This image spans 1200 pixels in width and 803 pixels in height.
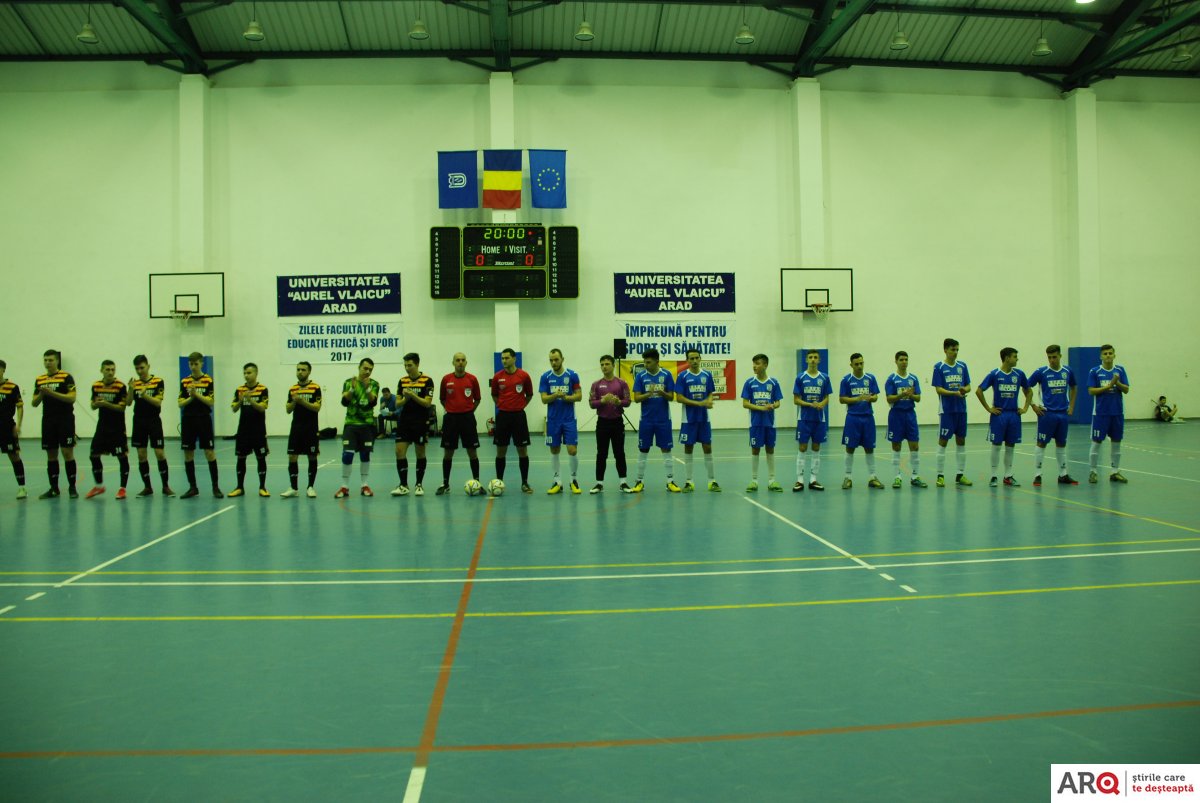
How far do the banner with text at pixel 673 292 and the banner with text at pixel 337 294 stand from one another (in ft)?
20.6

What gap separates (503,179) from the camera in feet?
69.7

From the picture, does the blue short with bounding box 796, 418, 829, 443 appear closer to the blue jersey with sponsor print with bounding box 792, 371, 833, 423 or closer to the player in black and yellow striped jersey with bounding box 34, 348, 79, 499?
the blue jersey with sponsor print with bounding box 792, 371, 833, 423

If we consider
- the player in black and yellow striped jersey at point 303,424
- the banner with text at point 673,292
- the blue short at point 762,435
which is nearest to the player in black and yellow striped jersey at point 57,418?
the player in black and yellow striped jersey at point 303,424

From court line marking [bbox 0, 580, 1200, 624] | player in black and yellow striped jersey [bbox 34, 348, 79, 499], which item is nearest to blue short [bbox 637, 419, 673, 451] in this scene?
court line marking [bbox 0, 580, 1200, 624]

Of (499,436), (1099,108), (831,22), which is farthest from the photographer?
(1099,108)

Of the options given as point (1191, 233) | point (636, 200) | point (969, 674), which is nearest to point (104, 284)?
point (636, 200)

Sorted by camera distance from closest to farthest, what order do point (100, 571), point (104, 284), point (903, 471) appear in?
point (100, 571), point (903, 471), point (104, 284)

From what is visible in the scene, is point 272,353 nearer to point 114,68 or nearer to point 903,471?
point 114,68

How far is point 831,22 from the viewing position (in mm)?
20219

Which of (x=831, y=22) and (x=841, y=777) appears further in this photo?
(x=831, y=22)

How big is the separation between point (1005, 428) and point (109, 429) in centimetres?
1358

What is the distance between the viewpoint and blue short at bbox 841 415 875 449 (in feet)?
40.0

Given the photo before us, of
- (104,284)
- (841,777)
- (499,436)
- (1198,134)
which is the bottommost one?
(841,777)

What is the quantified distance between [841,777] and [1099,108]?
2706 centimetres
